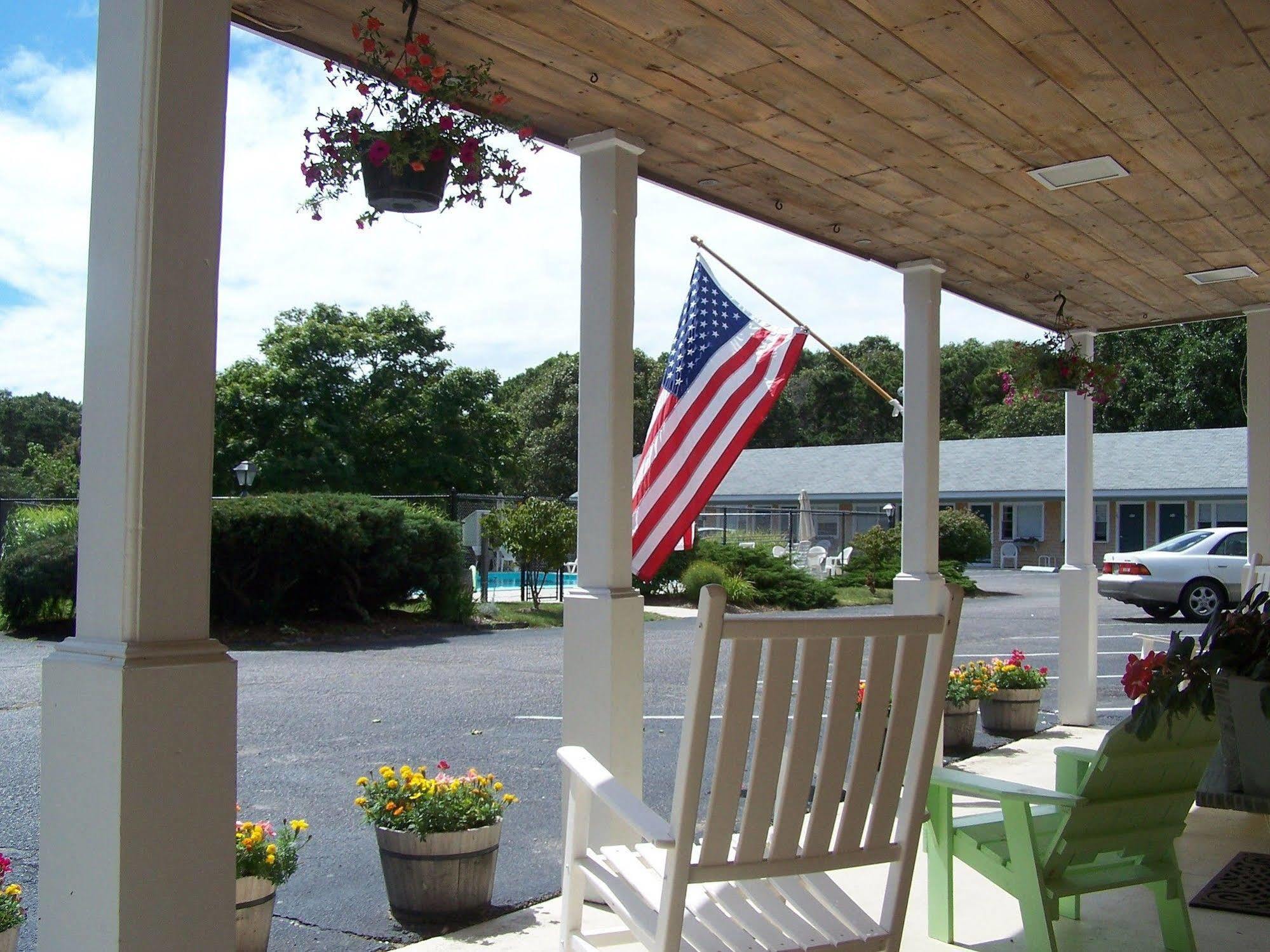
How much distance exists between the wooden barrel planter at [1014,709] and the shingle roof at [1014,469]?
17.0 metres

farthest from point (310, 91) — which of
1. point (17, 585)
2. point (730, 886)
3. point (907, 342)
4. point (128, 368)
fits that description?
point (17, 585)

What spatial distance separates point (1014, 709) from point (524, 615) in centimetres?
852

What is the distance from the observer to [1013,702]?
6379 millimetres

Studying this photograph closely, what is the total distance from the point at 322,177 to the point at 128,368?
1092mm

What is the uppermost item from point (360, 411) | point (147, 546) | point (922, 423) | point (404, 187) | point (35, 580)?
point (360, 411)

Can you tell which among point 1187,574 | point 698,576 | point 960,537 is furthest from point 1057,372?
point 960,537

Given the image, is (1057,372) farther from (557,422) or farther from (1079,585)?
(557,422)

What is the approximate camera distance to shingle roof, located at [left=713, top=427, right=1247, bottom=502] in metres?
24.2

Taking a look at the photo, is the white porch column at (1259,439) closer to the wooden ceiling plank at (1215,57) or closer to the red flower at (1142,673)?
the wooden ceiling plank at (1215,57)

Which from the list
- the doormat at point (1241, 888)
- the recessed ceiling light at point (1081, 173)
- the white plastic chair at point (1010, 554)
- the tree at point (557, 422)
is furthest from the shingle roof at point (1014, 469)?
the doormat at point (1241, 888)

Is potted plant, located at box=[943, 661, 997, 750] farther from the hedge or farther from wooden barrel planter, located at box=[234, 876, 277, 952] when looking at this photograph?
the hedge

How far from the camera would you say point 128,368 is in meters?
1.83

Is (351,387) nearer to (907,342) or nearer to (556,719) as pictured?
(556,719)

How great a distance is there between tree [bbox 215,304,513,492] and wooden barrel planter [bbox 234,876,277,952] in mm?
25582
